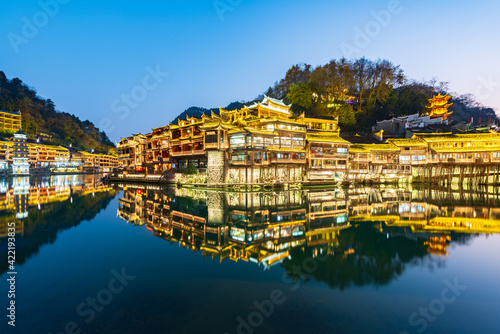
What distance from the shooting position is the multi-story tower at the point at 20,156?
67.2m

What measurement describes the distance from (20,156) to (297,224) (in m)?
88.2

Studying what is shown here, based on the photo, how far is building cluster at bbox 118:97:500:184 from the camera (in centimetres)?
3281

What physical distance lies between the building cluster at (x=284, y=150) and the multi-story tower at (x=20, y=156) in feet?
152

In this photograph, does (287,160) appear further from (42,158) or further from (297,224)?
(42,158)

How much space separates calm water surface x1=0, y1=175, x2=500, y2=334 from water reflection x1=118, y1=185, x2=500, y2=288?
10 cm

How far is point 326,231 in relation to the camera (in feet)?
44.4

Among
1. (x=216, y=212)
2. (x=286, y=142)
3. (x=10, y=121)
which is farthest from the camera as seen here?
(x=10, y=121)

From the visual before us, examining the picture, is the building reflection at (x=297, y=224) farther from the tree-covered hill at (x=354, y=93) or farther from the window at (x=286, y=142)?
the tree-covered hill at (x=354, y=93)

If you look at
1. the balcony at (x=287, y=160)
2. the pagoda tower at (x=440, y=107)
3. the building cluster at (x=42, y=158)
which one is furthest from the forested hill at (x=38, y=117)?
the pagoda tower at (x=440, y=107)

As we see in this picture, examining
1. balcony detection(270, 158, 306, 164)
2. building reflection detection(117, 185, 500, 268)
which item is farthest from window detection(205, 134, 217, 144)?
building reflection detection(117, 185, 500, 268)

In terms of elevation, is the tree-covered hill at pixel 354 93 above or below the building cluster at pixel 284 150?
above

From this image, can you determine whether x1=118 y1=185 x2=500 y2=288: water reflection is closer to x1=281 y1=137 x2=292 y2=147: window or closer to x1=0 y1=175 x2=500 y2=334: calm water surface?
x1=0 y1=175 x2=500 y2=334: calm water surface

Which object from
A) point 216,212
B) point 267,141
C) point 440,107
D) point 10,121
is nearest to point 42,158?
point 10,121

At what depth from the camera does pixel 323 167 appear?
38.9m
